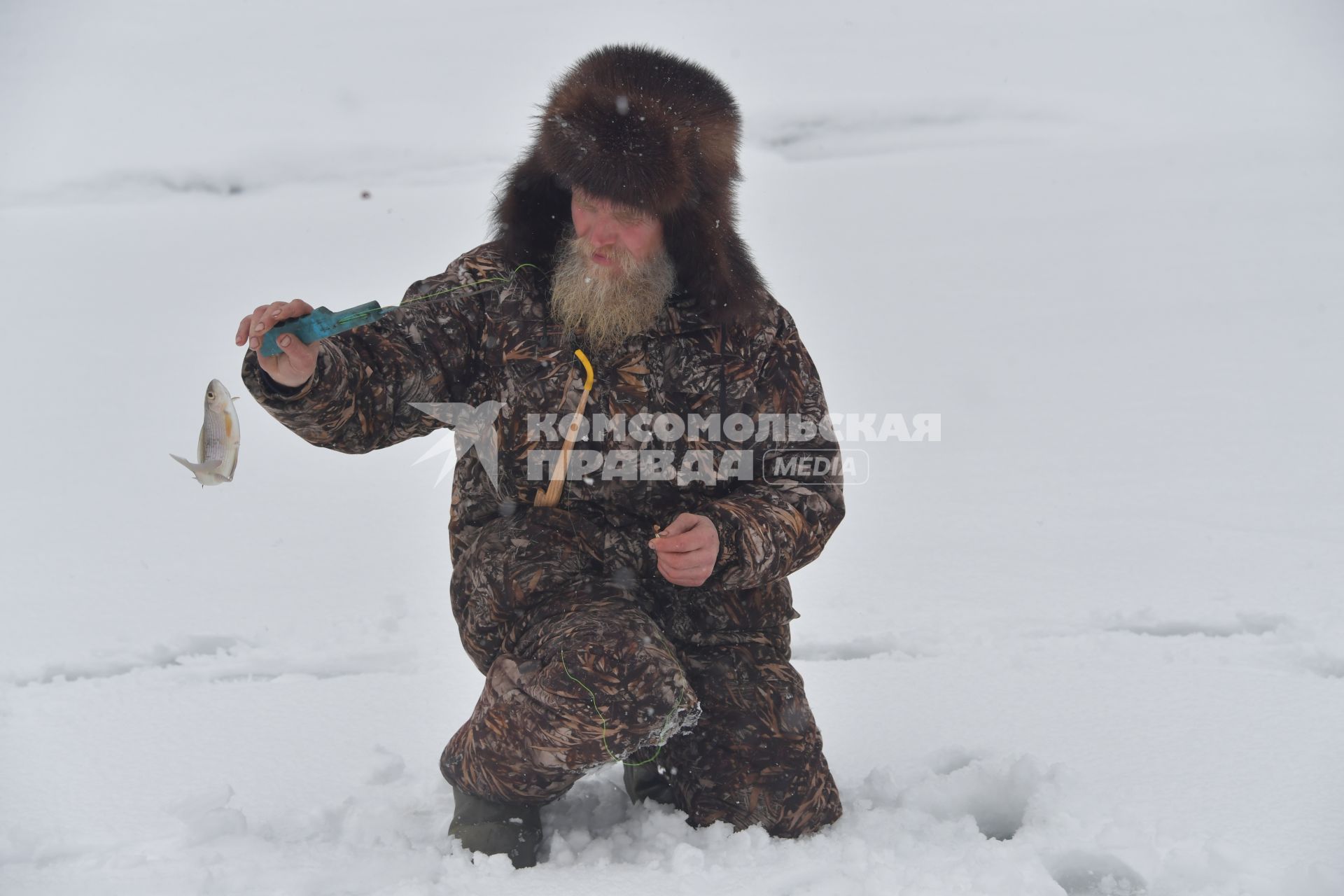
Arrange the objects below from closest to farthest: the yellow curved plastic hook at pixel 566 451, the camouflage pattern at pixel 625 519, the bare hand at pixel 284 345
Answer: the bare hand at pixel 284 345
the camouflage pattern at pixel 625 519
the yellow curved plastic hook at pixel 566 451

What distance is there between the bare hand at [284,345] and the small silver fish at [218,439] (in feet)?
0.26

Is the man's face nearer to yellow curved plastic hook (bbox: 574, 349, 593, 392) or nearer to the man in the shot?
the man

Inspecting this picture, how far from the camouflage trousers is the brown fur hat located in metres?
0.57

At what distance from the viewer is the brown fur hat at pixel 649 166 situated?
1836mm

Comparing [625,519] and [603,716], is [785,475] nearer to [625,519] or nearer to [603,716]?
[625,519]

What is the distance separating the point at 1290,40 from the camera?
8.22m

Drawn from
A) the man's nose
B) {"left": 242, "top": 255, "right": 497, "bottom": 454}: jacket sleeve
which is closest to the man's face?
the man's nose

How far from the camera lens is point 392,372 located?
6.25 ft

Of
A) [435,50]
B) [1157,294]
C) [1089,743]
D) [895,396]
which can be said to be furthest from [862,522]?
[435,50]

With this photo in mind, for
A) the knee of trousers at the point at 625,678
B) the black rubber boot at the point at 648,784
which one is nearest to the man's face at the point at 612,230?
the knee of trousers at the point at 625,678

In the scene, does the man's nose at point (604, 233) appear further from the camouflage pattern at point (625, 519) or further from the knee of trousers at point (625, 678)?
the knee of trousers at point (625, 678)

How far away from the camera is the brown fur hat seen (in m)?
1.84

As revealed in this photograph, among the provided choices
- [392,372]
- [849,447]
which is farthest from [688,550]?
[849,447]

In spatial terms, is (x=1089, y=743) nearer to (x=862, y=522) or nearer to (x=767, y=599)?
(x=767, y=599)
